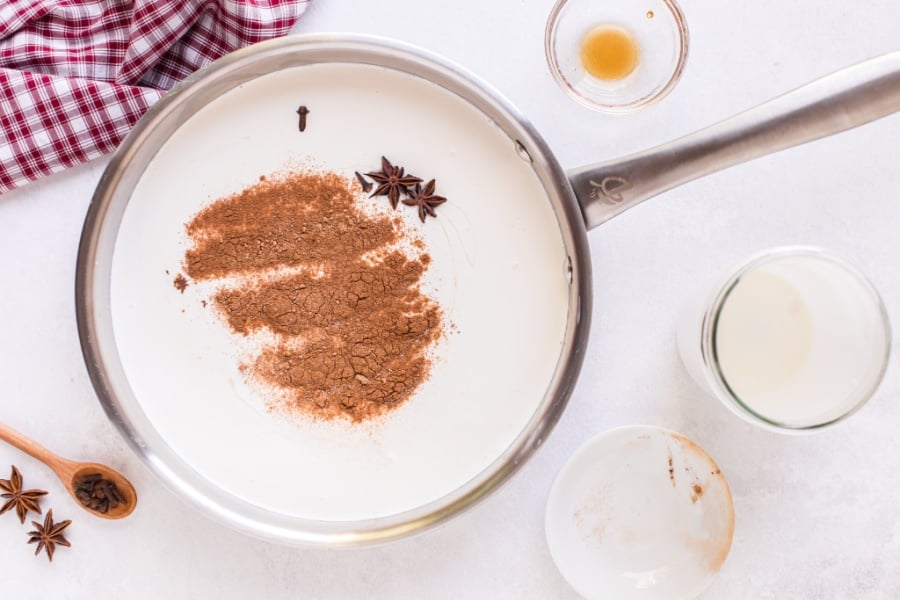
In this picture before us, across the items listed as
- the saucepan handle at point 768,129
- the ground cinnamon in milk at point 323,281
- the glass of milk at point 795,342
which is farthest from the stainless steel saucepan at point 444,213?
the glass of milk at point 795,342

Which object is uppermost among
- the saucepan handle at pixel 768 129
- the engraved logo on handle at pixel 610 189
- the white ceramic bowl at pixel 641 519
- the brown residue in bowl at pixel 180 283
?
the saucepan handle at pixel 768 129

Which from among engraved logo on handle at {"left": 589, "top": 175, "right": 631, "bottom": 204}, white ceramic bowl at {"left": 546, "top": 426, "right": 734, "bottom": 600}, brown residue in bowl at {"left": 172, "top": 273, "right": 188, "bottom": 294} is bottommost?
white ceramic bowl at {"left": 546, "top": 426, "right": 734, "bottom": 600}

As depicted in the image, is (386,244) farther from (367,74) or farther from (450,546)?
(450,546)

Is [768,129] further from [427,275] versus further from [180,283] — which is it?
[180,283]

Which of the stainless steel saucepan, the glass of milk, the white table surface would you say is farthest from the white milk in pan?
the glass of milk

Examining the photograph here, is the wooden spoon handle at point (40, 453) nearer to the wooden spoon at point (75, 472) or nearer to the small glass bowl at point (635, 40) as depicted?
the wooden spoon at point (75, 472)

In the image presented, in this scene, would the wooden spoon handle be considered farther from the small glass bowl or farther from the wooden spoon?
the small glass bowl

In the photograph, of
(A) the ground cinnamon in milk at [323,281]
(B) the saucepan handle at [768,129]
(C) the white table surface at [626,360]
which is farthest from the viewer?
(C) the white table surface at [626,360]

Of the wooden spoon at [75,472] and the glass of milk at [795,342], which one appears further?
the wooden spoon at [75,472]

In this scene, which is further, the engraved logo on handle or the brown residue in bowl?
the brown residue in bowl
